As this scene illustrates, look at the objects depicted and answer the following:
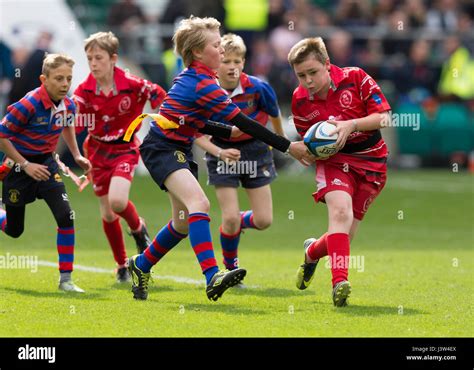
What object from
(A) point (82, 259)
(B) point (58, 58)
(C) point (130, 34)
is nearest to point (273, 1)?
(C) point (130, 34)

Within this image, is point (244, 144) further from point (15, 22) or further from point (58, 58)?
point (15, 22)

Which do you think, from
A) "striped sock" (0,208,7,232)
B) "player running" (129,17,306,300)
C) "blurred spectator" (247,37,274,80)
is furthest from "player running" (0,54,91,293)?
"blurred spectator" (247,37,274,80)

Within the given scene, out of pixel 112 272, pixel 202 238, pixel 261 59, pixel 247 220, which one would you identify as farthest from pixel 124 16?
pixel 202 238

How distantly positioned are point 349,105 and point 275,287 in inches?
79.2

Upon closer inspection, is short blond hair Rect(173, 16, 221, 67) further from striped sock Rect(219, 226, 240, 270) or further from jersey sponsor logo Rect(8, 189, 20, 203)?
striped sock Rect(219, 226, 240, 270)

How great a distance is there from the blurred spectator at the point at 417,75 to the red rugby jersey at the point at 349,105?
16.2 m

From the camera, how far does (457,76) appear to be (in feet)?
83.6

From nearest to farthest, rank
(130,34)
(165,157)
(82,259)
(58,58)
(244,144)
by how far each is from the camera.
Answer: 1. (165,157)
2. (58,58)
3. (244,144)
4. (82,259)
5. (130,34)

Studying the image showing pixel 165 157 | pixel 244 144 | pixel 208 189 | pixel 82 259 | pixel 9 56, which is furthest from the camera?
pixel 9 56

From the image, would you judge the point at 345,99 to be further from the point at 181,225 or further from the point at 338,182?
the point at 181,225

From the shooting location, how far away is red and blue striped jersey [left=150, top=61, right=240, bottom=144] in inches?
342

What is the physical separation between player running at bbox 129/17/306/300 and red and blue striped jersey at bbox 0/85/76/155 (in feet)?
3.95

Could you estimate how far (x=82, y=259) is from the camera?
1230cm

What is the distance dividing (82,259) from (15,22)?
11.1 metres
